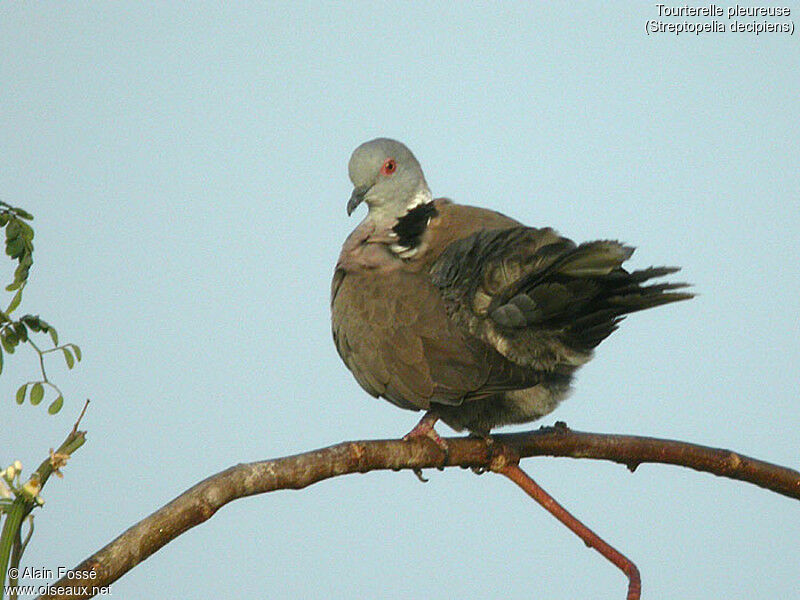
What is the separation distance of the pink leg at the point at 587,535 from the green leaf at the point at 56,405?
131 centimetres

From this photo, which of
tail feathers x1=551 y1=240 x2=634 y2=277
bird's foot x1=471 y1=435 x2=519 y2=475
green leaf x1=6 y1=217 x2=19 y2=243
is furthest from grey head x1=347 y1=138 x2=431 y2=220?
green leaf x1=6 y1=217 x2=19 y2=243

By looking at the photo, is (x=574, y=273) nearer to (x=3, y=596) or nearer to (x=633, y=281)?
(x=633, y=281)

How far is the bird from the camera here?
109 inches

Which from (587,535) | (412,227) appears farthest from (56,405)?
(412,227)

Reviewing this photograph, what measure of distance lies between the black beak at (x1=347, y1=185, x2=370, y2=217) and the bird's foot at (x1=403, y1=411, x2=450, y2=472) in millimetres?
829

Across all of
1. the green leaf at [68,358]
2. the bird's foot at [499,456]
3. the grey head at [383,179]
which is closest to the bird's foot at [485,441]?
the bird's foot at [499,456]

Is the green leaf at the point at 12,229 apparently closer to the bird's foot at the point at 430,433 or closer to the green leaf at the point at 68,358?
the green leaf at the point at 68,358

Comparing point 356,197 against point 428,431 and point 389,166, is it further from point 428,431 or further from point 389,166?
point 428,431

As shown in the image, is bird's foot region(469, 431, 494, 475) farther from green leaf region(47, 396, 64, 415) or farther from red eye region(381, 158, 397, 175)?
green leaf region(47, 396, 64, 415)

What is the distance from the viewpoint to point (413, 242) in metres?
3.53

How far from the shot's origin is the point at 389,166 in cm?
376

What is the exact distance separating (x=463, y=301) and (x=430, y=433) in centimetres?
42

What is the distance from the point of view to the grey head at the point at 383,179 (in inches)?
147

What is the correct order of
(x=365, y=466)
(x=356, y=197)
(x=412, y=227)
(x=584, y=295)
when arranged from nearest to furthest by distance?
(x=365, y=466)
(x=584, y=295)
(x=412, y=227)
(x=356, y=197)
